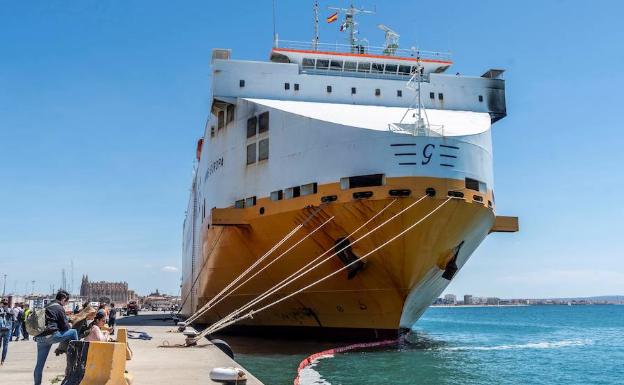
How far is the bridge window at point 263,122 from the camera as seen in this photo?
17.3m

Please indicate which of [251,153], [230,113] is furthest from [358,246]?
[230,113]

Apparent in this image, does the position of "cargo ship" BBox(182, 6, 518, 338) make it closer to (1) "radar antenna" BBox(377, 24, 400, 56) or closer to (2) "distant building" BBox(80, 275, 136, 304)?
(1) "radar antenna" BBox(377, 24, 400, 56)

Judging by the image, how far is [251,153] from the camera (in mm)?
17875

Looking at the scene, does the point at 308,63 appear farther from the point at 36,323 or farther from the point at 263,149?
the point at 36,323

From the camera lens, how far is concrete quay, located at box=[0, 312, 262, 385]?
318 inches

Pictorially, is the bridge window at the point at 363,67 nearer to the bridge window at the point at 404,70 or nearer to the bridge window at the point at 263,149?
the bridge window at the point at 404,70

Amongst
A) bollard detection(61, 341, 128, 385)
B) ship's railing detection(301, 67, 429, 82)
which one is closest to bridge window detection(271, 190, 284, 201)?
ship's railing detection(301, 67, 429, 82)

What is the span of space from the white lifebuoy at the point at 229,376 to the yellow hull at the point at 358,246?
7.77 m

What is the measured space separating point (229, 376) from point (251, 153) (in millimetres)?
10943

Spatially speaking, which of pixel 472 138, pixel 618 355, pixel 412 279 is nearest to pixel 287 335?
pixel 412 279

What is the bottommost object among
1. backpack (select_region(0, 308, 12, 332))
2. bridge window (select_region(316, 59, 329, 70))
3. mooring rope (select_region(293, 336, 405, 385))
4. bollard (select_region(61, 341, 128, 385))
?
mooring rope (select_region(293, 336, 405, 385))

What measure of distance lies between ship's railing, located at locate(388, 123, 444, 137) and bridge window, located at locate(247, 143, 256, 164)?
181 inches

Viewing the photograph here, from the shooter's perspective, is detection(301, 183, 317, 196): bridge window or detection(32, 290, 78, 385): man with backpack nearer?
detection(32, 290, 78, 385): man with backpack

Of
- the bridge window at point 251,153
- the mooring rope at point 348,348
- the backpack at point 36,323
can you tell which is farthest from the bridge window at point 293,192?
the backpack at point 36,323
